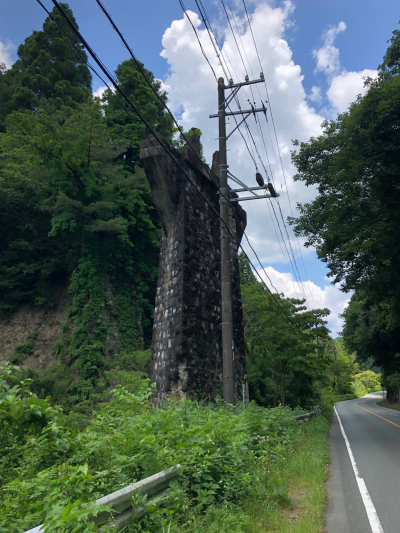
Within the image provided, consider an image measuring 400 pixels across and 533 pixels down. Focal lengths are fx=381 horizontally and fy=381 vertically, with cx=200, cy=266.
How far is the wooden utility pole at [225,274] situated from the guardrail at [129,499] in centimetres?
503

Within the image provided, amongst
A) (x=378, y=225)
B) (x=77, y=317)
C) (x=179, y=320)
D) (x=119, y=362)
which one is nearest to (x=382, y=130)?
(x=378, y=225)

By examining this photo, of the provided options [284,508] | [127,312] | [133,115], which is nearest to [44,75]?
[133,115]

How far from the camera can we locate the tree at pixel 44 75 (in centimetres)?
2428

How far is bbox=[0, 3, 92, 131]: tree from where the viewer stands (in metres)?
24.3

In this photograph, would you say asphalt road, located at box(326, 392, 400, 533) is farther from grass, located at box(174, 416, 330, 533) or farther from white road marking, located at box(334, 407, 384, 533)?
grass, located at box(174, 416, 330, 533)

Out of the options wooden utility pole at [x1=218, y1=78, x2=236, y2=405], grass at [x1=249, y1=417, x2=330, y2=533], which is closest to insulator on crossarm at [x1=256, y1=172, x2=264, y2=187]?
wooden utility pole at [x1=218, y1=78, x2=236, y2=405]

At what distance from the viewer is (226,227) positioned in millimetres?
9438

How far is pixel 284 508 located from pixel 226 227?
6.05 metres

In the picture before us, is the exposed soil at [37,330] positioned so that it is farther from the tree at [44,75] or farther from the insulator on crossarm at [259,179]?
the insulator on crossarm at [259,179]

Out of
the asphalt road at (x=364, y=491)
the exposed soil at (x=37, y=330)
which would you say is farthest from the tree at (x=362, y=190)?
the exposed soil at (x=37, y=330)

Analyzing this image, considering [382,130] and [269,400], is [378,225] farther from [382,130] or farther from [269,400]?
[269,400]

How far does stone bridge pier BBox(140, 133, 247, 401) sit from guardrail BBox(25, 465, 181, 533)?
6458 millimetres

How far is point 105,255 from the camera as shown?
19.9m

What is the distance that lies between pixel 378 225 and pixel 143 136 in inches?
598
